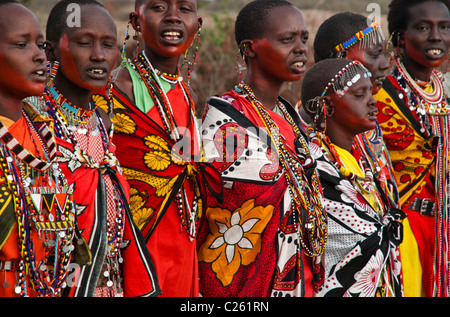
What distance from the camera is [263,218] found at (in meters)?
3.79

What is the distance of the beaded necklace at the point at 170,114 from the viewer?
3660 millimetres

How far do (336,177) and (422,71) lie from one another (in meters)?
1.82

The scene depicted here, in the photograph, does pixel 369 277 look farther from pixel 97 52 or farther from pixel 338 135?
pixel 97 52

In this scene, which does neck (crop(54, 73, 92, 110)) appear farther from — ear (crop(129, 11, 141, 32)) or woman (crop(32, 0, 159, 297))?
ear (crop(129, 11, 141, 32))

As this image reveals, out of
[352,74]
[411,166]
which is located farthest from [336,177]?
[411,166]

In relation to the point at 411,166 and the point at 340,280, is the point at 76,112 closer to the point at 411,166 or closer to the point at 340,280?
the point at 340,280

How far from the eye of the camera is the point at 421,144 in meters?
5.11

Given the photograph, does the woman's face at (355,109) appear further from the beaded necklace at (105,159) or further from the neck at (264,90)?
the beaded necklace at (105,159)

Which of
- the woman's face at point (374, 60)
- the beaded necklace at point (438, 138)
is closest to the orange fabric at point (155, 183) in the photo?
the woman's face at point (374, 60)

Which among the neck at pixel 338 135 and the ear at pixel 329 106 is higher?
the ear at pixel 329 106

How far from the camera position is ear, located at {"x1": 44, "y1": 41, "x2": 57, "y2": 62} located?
10.8 ft

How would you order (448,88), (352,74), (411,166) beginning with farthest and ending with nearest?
(448,88), (411,166), (352,74)

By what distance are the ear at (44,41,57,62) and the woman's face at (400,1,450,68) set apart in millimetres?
3165

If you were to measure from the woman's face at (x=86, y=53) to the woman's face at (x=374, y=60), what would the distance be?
2.29 metres
